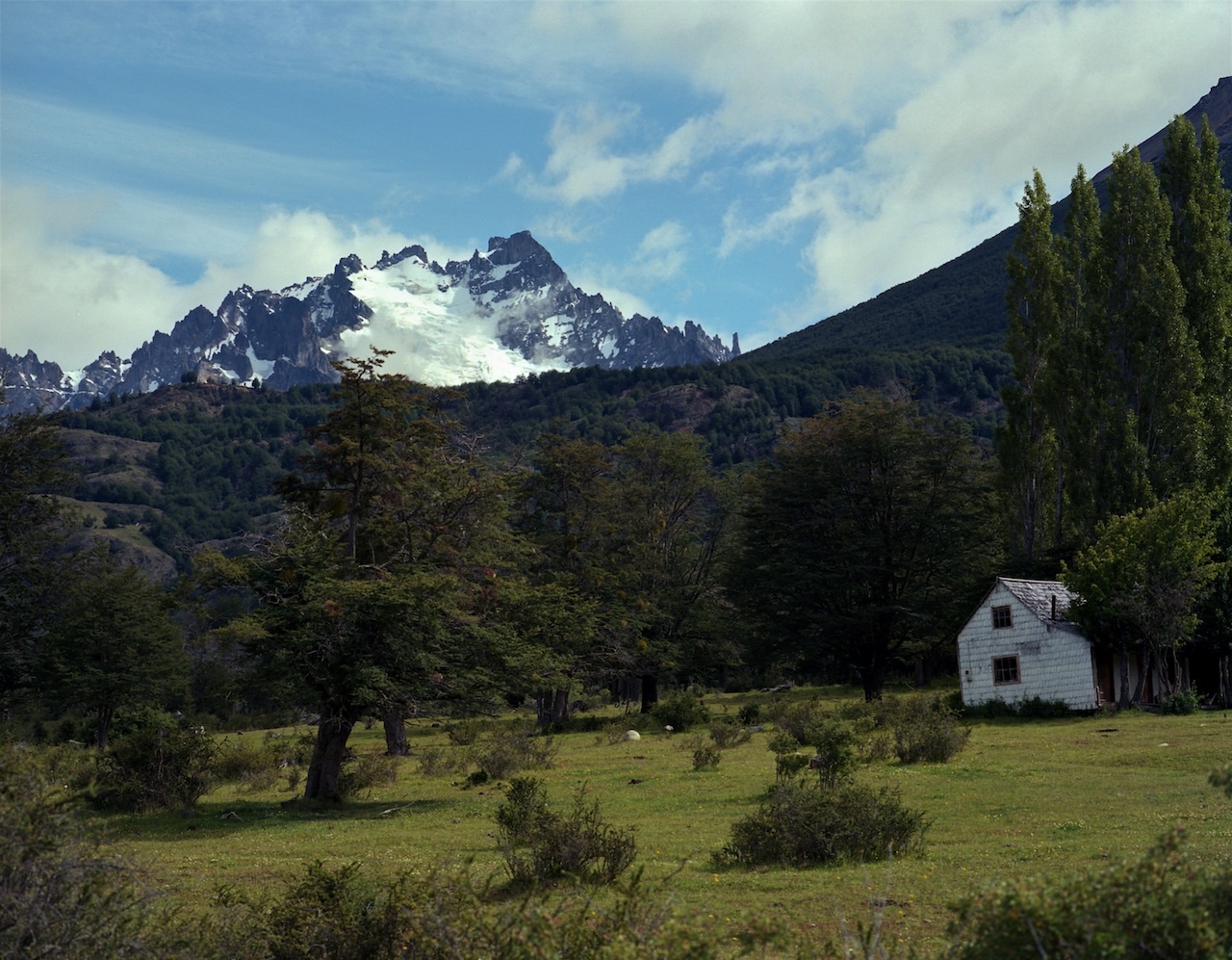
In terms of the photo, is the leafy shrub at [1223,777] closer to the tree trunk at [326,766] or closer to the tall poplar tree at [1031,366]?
the tree trunk at [326,766]

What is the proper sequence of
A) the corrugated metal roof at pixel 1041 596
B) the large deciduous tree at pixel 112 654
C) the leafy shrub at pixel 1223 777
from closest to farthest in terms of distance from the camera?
the leafy shrub at pixel 1223 777 → the corrugated metal roof at pixel 1041 596 → the large deciduous tree at pixel 112 654

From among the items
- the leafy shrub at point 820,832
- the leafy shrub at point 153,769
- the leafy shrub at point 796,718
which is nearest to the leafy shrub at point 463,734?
the leafy shrub at point 796,718

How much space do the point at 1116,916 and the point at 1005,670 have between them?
37.0 m

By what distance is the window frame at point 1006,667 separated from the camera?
131ft

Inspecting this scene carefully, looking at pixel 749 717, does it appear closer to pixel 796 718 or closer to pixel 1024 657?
pixel 796 718

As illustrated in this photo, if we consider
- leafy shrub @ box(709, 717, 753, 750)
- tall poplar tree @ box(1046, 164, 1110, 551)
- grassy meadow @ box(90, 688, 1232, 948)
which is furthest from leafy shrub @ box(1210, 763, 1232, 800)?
tall poplar tree @ box(1046, 164, 1110, 551)

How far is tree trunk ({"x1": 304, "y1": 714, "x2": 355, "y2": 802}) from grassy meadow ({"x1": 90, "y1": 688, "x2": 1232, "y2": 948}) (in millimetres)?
645

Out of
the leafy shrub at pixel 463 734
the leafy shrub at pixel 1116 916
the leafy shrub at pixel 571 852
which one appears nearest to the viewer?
the leafy shrub at pixel 1116 916

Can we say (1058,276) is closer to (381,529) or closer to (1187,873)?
(381,529)

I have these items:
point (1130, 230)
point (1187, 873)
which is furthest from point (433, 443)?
point (1130, 230)

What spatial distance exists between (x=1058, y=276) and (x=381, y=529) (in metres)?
36.3

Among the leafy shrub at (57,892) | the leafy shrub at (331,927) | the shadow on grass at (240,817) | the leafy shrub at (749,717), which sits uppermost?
the leafy shrub at (57,892)

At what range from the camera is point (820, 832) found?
14.2 m

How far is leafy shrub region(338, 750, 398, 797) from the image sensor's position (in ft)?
80.2
